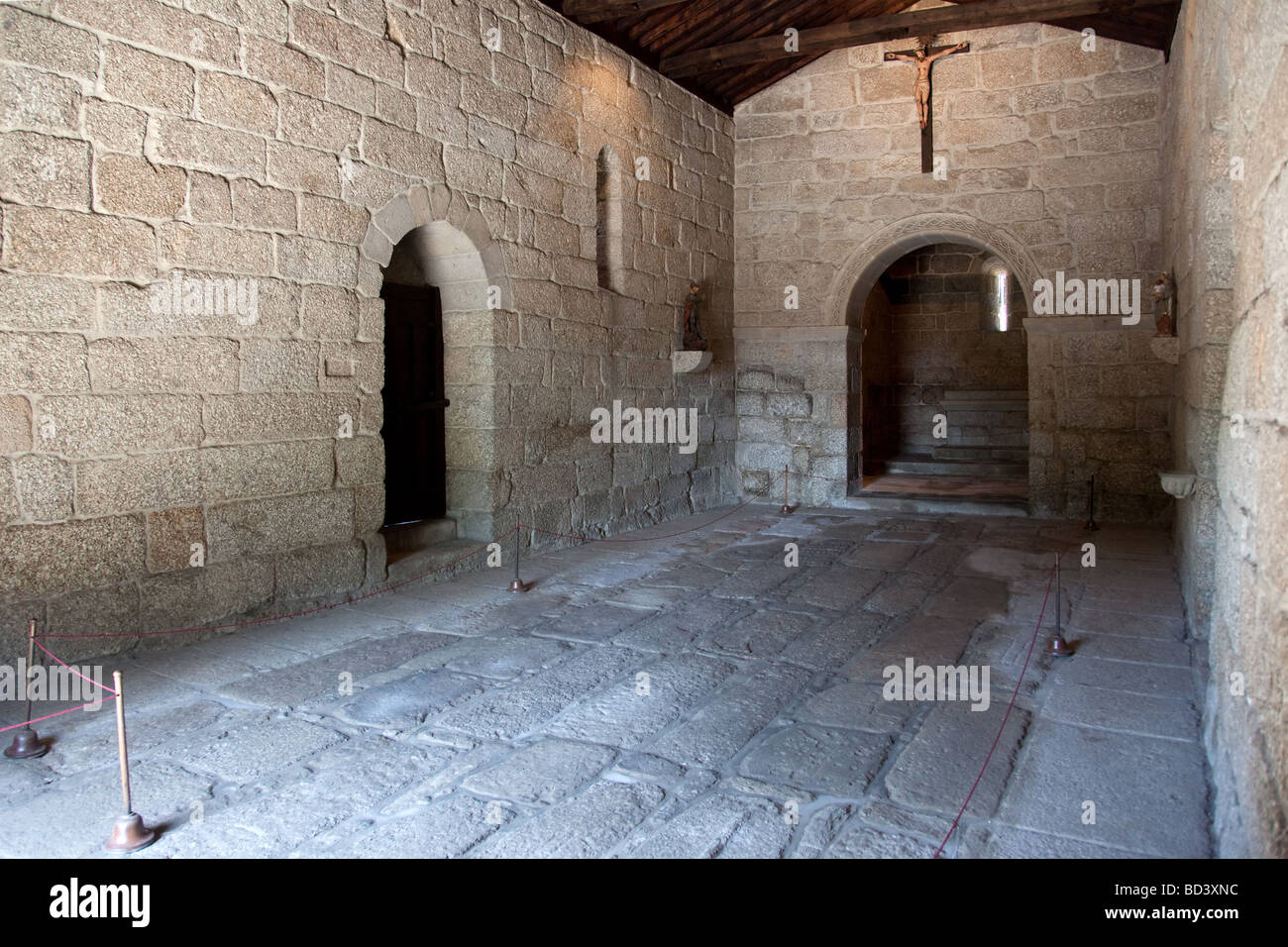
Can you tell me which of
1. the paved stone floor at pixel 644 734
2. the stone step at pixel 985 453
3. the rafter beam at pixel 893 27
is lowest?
the paved stone floor at pixel 644 734

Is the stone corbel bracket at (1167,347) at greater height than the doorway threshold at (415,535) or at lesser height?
greater

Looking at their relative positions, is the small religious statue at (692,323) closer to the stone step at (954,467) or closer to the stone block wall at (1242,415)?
the stone step at (954,467)

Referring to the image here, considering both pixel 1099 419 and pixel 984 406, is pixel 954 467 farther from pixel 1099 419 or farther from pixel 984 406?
pixel 1099 419

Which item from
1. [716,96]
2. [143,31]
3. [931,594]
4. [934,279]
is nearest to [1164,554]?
[931,594]

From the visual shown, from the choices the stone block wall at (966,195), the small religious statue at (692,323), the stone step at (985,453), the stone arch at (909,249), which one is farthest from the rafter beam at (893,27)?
the stone step at (985,453)

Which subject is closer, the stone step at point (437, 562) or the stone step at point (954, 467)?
the stone step at point (437, 562)

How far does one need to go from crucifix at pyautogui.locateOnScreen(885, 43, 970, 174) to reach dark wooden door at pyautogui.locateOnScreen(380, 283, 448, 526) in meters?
4.31

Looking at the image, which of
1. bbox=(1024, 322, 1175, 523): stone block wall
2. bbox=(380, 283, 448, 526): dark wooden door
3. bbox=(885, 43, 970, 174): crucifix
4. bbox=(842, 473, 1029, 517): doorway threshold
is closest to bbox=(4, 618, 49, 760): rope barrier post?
bbox=(380, 283, 448, 526): dark wooden door

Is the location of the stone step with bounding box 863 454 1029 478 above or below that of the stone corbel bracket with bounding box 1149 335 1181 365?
below

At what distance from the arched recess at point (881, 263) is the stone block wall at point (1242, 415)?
3058mm

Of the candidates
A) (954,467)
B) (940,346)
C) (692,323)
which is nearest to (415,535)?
(692,323)

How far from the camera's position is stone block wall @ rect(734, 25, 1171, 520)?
7137mm

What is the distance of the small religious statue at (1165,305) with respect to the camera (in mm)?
5973

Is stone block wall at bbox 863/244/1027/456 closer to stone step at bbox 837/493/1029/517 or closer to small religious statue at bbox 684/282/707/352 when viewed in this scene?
stone step at bbox 837/493/1029/517
